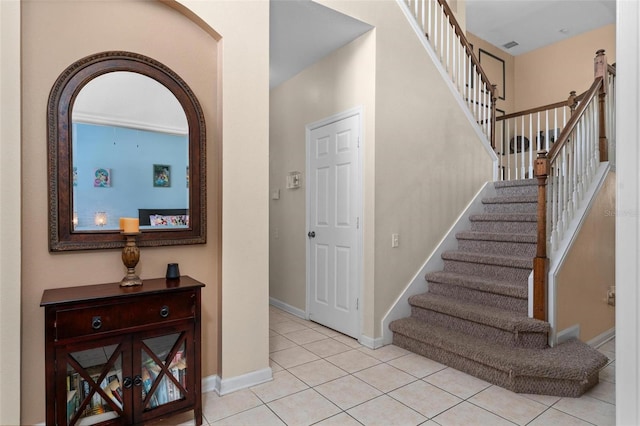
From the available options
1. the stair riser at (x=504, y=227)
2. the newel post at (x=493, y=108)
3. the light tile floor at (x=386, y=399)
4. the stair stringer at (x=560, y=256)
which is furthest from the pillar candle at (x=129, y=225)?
the newel post at (x=493, y=108)

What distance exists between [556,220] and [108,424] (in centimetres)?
345

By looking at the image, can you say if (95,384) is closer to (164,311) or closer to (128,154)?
(164,311)

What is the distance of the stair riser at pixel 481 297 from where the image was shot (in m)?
3.03

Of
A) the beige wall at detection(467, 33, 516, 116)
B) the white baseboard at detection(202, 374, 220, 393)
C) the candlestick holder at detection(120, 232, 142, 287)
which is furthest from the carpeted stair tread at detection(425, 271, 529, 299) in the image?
the beige wall at detection(467, 33, 516, 116)

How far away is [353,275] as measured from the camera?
3604mm

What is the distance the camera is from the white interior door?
360 cm

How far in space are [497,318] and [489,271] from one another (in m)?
0.70

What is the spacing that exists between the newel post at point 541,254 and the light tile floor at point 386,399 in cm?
63

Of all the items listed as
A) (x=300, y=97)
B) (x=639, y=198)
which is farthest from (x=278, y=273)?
(x=639, y=198)

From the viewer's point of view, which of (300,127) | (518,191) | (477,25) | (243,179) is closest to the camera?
(243,179)

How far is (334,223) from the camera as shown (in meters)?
3.87

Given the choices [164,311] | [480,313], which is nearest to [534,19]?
[480,313]

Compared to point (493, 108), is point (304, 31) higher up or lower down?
higher up

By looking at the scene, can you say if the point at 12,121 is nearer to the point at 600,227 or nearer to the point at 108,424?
the point at 108,424
